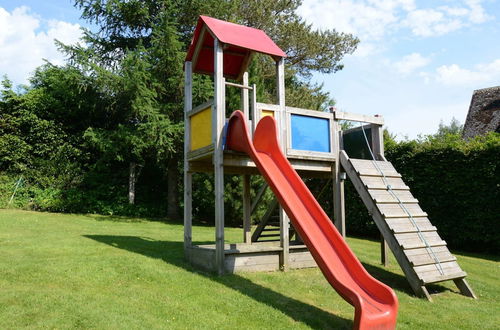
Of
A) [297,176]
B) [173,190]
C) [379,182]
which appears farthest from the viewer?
[173,190]

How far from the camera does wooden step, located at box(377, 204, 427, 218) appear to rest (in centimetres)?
701

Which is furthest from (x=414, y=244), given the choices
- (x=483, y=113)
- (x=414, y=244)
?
(x=483, y=113)

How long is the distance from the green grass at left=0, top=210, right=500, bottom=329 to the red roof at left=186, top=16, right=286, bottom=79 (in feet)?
14.4

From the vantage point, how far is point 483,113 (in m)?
22.9

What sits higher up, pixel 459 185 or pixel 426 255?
pixel 459 185

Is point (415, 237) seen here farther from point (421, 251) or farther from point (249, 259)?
point (249, 259)

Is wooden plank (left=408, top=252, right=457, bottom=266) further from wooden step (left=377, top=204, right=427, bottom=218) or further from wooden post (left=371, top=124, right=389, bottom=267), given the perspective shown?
wooden post (left=371, top=124, right=389, bottom=267)

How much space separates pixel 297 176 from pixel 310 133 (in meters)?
2.24

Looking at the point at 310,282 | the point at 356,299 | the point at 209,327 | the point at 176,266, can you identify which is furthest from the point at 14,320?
the point at 310,282

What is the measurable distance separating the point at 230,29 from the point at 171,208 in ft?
36.5

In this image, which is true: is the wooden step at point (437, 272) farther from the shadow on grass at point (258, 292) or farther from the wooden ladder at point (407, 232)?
the shadow on grass at point (258, 292)

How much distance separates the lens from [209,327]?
15.0ft

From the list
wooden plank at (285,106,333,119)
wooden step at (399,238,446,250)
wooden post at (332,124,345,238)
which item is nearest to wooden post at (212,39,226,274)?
wooden plank at (285,106,333,119)

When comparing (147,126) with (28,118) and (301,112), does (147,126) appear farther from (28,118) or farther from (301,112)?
(301,112)
